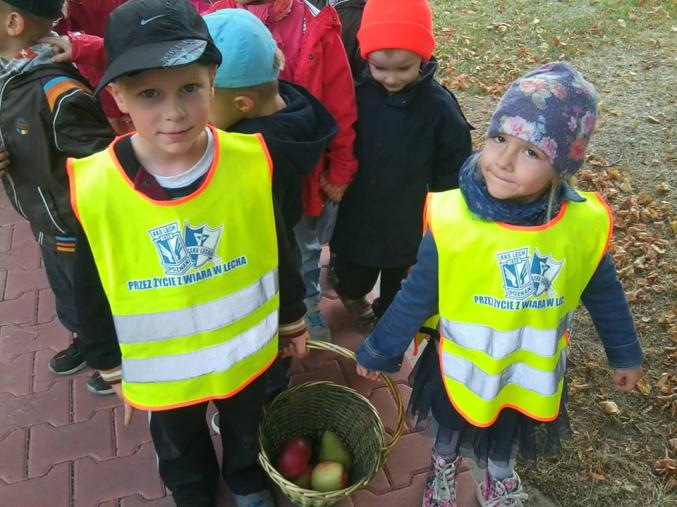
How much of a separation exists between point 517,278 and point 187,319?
980mm

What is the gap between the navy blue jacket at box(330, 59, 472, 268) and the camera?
8.42 feet

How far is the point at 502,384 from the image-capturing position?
1913mm

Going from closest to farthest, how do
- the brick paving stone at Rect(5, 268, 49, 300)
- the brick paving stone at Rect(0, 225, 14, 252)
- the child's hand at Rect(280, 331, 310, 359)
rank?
the child's hand at Rect(280, 331, 310, 359), the brick paving stone at Rect(5, 268, 49, 300), the brick paving stone at Rect(0, 225, 14, 252)

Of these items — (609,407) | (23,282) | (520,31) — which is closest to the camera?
(609,407)

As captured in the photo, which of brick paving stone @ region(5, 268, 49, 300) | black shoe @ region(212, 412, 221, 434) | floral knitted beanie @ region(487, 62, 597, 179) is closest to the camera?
floral knitted beanie @ region(487, 62, 597, 179)

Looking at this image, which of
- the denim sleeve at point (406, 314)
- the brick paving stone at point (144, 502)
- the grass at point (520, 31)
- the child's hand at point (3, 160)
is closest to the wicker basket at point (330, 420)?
the denim sleeve at point (406, 314)

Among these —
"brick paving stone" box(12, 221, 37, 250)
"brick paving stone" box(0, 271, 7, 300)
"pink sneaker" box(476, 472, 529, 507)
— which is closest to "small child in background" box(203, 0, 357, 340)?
"pink sneaker" box(476, 472, 529, 507)

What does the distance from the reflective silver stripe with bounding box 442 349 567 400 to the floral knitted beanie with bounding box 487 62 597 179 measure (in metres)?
0.64

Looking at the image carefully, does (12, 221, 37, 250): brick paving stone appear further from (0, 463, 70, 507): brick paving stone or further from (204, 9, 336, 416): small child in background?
(204, 9, 336, 416): small child in background

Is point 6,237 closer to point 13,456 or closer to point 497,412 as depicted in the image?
point 13,456

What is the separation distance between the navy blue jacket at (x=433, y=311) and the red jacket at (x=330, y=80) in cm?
89

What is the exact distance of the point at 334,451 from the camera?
2453mm

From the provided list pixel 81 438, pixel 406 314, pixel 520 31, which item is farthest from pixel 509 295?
pixel 520 31

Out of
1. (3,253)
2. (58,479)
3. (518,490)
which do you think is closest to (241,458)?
(58,479)
